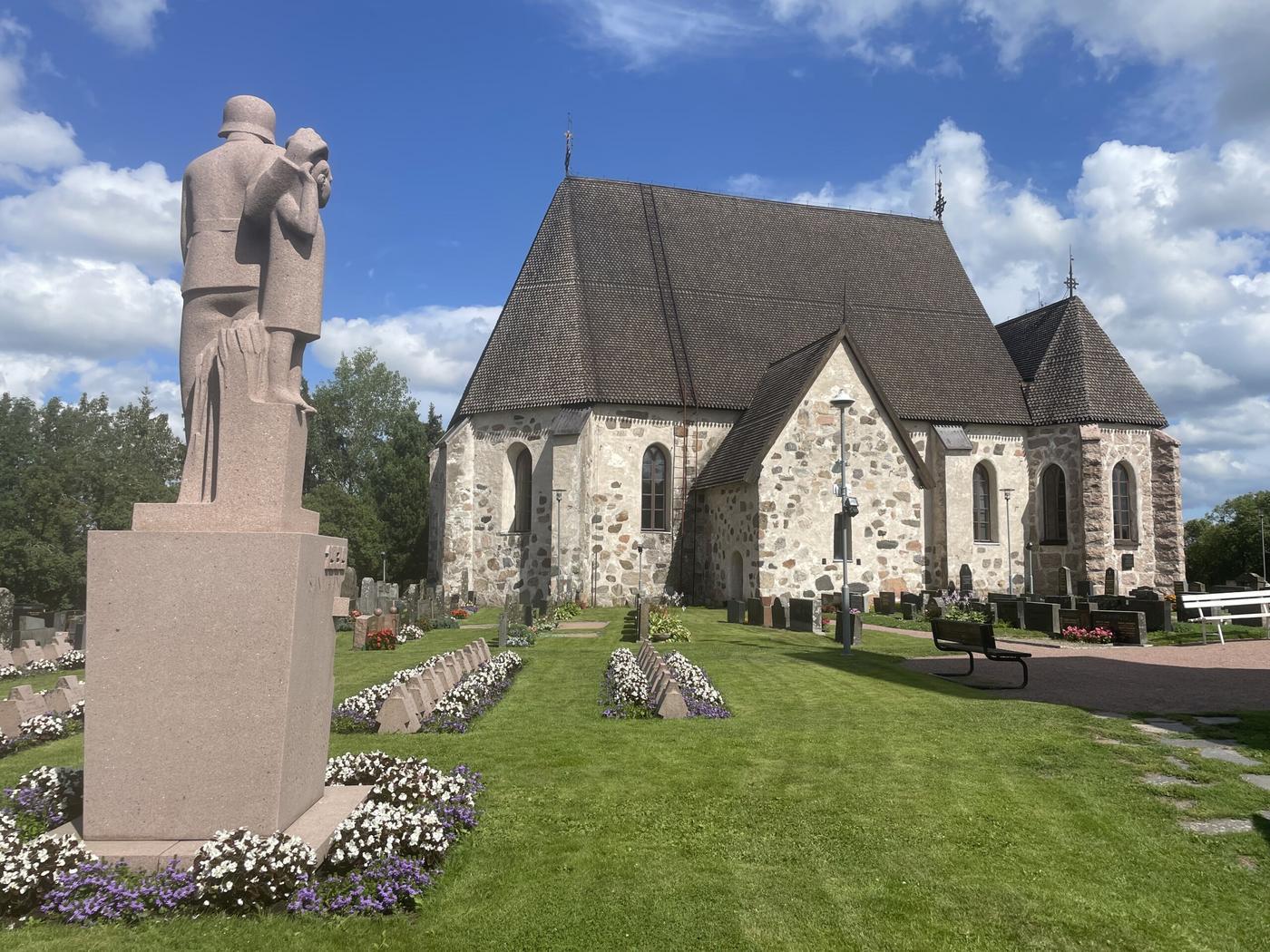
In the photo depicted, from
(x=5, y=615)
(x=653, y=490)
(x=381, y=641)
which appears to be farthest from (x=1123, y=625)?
(x=5, y=615)

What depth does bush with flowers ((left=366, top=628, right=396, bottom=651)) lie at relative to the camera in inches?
681

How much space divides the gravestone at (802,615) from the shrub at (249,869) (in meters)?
16.1

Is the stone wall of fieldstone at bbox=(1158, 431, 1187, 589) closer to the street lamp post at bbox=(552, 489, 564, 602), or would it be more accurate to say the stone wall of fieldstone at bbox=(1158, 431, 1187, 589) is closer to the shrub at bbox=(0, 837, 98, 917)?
the street lamp post at bbox=(552, 489, 564, 602)

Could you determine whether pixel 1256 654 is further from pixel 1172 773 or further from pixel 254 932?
pixel 254 932

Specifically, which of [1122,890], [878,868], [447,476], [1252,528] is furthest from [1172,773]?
→ [1252,528]

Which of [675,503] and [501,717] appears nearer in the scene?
[501,717]

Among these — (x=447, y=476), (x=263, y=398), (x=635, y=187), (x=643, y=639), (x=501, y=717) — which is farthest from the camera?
(x=635, y=187)

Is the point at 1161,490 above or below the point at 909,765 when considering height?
above

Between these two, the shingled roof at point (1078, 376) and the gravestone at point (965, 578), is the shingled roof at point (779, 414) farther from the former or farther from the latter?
the shingled roof at point (1078, 376)

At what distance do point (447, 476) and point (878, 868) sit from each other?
950 inches

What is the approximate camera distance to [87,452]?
45.2 metres

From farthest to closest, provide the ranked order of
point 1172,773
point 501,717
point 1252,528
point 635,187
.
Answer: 1. point 1252,528
2. point 635,187
3. point 501,717
4. point 1172,773

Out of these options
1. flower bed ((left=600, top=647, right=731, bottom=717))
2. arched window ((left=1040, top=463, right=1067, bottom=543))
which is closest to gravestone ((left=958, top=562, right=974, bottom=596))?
arched window ((left=1040, top=463, right=1067, bottom=543))

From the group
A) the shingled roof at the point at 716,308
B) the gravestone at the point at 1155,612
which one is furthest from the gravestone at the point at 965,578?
the gravestone at the point at 1155,612
